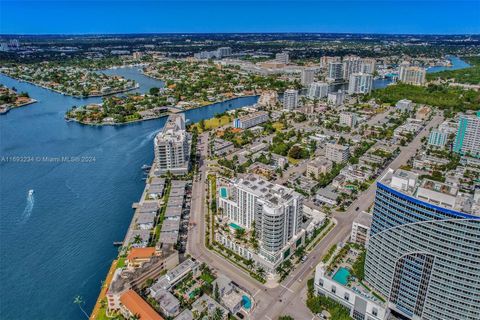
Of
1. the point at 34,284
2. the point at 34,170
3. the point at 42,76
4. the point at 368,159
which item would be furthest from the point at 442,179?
the point at 42,76

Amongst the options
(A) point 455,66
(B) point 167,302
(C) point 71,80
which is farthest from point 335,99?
(A) point 455,66

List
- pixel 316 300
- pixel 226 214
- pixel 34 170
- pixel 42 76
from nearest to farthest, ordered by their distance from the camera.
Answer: pixel 316 300 → pixel 226 214 → pixel 34 170 → pixel 42 76

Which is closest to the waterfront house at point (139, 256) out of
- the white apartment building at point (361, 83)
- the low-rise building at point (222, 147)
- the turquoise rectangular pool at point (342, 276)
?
the turquoise rectangular pool at point (342, 276)

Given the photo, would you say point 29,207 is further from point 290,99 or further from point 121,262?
point 290,99

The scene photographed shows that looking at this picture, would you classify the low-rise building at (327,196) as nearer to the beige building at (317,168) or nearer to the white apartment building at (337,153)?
the beige building at (317,168)

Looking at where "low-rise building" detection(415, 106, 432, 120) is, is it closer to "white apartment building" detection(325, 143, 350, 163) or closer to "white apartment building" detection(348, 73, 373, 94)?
"white apartment building" detection(348, 73, 373, 94)

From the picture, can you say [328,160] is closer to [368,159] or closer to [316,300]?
[368,159]
